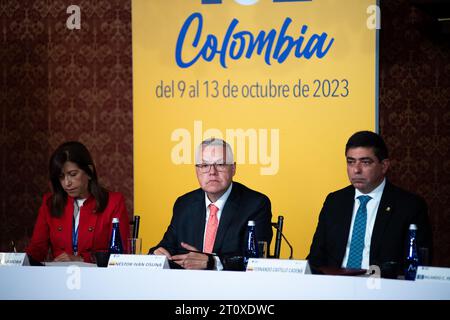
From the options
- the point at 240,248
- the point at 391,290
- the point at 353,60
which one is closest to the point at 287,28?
the point at 353,60

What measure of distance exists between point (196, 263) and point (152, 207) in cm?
220

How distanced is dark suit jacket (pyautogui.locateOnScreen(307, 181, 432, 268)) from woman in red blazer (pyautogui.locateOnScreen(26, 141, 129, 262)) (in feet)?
3.53

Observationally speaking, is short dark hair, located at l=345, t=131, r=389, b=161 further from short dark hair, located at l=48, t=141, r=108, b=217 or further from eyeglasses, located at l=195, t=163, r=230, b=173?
short dark hair, located at l=48, t=141, r=108, b=217

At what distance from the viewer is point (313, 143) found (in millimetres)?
5387

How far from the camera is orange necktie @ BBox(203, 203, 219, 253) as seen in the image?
4.10 m

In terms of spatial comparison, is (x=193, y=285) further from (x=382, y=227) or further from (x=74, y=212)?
(x=74, y=212)

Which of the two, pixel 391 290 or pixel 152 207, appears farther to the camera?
pixel 152 207

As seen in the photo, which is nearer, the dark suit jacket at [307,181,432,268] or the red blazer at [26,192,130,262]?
the dark suit jacket at [307,181,432,268]

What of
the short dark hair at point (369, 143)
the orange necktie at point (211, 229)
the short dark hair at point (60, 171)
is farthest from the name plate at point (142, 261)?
the short dark hair at point (369, 143)

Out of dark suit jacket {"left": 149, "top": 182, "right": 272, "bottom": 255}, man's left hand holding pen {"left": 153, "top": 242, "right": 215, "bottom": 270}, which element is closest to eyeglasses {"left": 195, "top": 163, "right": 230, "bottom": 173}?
dark suit jacket {"left": 149, "top": 182, "right": 272, "bottom": 255}

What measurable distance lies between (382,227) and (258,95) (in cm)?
185

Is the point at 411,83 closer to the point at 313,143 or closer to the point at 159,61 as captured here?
the point at 313,143
